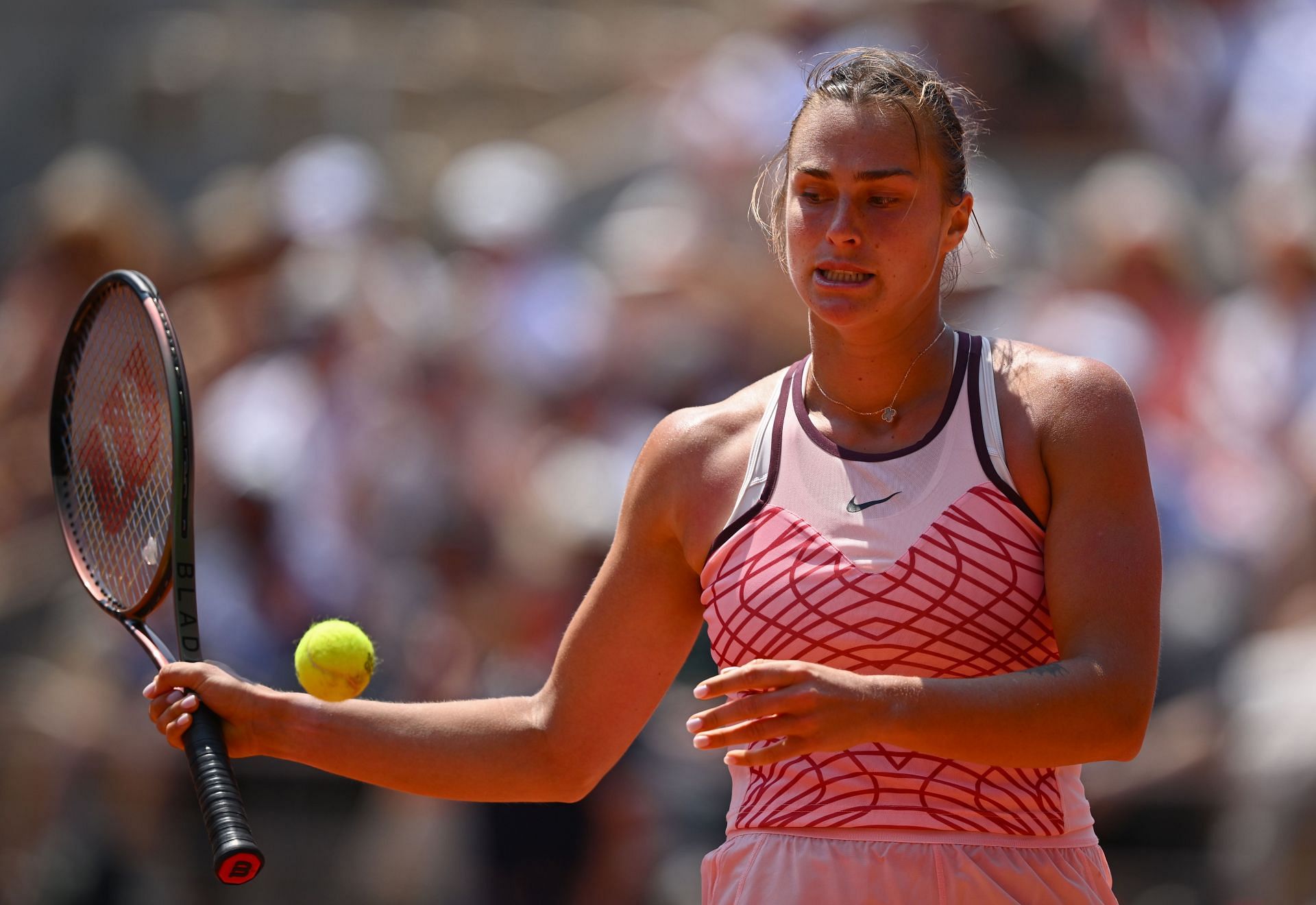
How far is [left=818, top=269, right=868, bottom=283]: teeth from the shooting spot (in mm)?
2484

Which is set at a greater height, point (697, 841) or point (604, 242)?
point (604, 242)

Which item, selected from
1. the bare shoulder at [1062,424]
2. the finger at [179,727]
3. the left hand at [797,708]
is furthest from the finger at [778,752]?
the finger at [179,727]

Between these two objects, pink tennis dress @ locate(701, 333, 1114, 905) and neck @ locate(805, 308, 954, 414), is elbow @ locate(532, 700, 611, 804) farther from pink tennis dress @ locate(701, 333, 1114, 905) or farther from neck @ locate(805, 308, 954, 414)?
neck @ locate(805, 308, 954, 414)

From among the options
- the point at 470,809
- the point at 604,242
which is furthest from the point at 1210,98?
the point at 470,809

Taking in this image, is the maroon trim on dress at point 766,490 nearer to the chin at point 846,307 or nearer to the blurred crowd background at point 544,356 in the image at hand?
the chin at point 846,307

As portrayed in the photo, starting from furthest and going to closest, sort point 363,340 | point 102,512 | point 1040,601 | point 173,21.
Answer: point 173,21
point 363,340
point 102,512
point 1040,601

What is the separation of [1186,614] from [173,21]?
6.30m

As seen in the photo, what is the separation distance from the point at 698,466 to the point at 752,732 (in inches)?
24.0

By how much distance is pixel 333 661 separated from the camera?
285cm

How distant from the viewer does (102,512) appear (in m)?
3.34

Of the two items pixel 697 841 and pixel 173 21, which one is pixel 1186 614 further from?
pixel 173 21

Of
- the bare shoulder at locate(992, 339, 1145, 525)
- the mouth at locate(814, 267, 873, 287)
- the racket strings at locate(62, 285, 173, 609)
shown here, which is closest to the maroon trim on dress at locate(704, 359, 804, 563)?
the mouth at locate(814, 267, 873, 287)

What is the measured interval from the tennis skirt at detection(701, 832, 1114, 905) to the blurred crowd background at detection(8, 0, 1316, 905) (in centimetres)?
274

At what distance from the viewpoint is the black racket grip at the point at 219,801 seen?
248 cm
